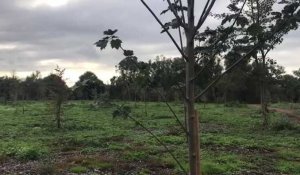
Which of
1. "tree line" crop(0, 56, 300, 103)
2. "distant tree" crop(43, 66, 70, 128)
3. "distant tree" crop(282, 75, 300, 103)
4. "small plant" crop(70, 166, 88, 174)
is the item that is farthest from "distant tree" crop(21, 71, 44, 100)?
"small plant" crop(70, 166, 88, 174)

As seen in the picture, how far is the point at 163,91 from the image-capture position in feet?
8.70

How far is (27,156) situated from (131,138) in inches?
210

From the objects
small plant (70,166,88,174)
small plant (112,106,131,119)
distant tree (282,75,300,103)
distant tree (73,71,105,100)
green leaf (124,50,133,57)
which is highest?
distant tree (282,75,300,103)

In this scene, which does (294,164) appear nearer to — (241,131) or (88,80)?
(241,131)

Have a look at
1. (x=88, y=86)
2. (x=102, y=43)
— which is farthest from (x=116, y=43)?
(x=88, y=86)

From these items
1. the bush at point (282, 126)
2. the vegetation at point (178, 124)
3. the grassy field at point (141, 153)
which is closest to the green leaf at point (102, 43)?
the vegetation at point (178, 124)

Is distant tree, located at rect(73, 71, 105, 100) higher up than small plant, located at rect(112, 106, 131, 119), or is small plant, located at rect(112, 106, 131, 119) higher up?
distant tree, located at rect(73, 71, 105, 100)

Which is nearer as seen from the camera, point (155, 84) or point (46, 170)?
point (155, 84)

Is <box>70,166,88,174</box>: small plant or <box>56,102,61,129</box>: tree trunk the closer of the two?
<box>70,166,88,174</box>: small plant

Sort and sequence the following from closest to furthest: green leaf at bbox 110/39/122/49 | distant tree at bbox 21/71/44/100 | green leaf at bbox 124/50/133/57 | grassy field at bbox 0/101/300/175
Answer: green leaf at bbox 110/39/122/49 < green leaf at bbox 124/50/133/57 < grassy field at bbox 0/101/300/175 < distant tree at bbox 21/71/44/100

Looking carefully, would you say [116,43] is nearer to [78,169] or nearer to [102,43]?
[102,43]

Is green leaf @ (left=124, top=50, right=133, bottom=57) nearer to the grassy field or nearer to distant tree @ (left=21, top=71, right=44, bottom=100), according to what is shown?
the grassy field

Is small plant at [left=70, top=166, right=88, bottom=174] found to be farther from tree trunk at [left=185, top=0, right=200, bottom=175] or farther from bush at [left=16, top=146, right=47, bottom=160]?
tree trunk at [left=185, top=0, right=200, bottom=175]

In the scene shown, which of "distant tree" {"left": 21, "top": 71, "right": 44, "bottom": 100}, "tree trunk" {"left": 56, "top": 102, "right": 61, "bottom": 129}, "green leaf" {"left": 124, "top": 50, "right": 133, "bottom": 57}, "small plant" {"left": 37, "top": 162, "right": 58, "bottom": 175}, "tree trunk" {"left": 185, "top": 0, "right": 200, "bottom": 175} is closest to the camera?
"tree trunk" {"left": 185, "top": 0, "right": 200, "bottom": 175}
